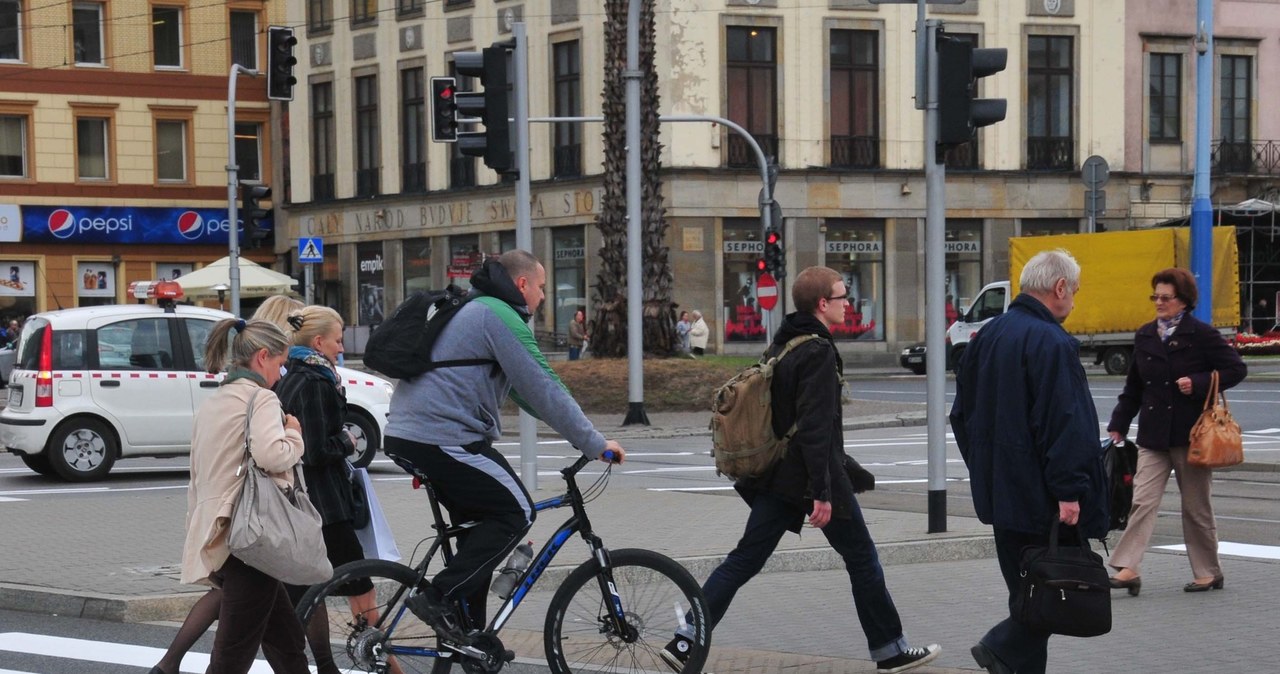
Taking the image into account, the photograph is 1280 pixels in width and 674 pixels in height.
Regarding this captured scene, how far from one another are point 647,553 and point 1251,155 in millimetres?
43704

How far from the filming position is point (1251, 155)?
4700 centimetres

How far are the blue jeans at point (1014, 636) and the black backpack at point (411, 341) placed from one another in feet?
6.74

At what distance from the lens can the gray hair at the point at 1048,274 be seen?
6.53 metres

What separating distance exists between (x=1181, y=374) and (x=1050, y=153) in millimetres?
37419

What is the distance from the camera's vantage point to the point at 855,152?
44844 mm

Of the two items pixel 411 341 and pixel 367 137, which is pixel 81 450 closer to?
pixel 411 341

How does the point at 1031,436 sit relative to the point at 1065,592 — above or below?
above

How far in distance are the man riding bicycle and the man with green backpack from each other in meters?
0.93

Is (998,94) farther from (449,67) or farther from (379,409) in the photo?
(379,409)

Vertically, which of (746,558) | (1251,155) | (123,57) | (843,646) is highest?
(123,57)

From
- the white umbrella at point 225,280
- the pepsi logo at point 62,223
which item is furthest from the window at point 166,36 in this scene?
the white umbrella at point 225,280

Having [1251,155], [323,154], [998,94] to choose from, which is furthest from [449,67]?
[1251,155]

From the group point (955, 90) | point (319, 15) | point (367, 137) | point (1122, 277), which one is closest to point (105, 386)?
point (955, 90)

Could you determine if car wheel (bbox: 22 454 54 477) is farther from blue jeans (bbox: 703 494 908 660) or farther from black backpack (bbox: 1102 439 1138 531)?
black backpack (bbox: 1102 439 1138 531)
